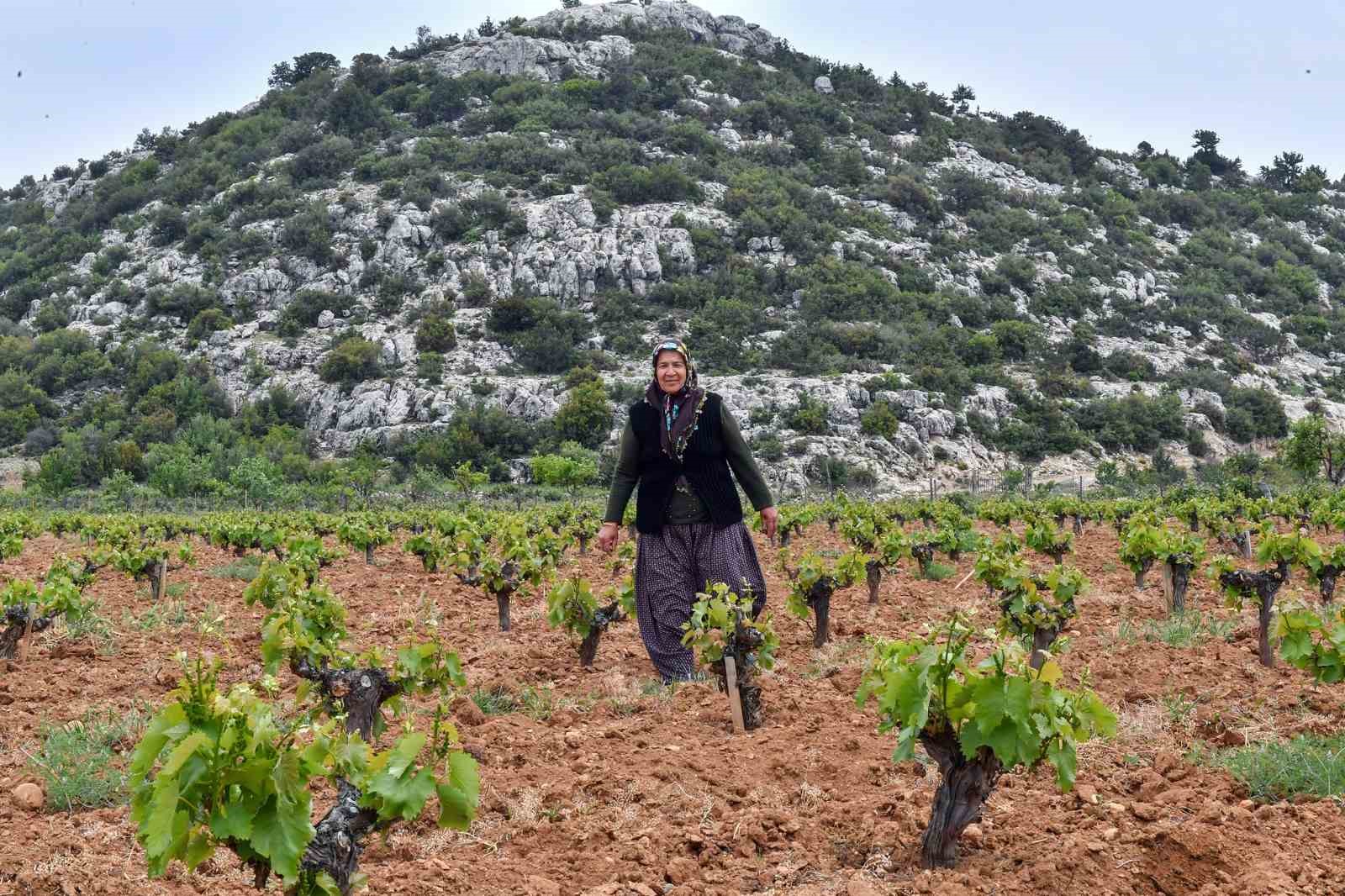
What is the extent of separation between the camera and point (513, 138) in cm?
6191

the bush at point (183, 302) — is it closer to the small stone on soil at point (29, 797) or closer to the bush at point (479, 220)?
the bush at point (479, 220)

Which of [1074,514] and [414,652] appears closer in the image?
[414,652]

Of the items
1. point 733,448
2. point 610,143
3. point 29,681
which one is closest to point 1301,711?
point 733,448

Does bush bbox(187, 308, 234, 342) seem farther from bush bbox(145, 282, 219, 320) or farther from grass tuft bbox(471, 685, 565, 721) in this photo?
grass tuft bbox(471, 685, 565, 721)

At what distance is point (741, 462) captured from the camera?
5.52 m

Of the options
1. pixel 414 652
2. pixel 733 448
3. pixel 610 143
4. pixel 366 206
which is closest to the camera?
pixel 414 652

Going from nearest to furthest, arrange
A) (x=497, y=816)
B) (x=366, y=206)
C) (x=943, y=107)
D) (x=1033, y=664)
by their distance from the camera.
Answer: (x=497, y=816), (x=1033, y=664), (x=366, y=206), (x=943, y=107)

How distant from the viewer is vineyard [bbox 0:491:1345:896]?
102 inches

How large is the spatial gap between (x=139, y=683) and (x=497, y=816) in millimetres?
3327

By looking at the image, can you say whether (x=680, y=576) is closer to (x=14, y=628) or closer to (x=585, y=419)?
(x=14, y=628)

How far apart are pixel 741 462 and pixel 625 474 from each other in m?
0.68

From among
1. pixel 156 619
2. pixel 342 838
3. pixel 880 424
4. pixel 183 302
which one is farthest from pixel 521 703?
pixel 183 302

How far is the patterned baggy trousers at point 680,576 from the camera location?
552cm

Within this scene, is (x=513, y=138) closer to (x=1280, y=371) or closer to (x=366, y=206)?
(x=366, y=206)
